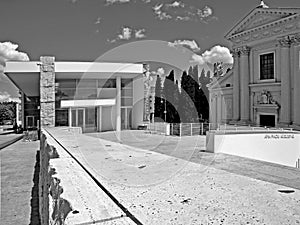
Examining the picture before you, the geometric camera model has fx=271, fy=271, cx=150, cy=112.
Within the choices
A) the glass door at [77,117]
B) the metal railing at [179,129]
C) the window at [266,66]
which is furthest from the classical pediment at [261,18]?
the glass door at [77,117]

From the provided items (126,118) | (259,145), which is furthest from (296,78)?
(126,118)

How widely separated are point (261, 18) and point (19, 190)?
2173 cm

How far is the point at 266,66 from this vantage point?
22969mm

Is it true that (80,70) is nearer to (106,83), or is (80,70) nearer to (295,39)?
(106,83)

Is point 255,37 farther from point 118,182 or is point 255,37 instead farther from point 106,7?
point 118,182

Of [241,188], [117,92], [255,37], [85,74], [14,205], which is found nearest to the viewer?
[241,188]

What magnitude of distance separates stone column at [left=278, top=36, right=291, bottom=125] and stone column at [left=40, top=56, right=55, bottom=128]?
17.2m

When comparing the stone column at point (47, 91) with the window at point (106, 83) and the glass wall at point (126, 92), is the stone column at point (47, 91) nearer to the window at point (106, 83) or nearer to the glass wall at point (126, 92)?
the window at point (106, 83)

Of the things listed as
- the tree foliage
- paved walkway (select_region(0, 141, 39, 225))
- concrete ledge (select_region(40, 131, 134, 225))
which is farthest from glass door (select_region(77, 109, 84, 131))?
the tree foliage

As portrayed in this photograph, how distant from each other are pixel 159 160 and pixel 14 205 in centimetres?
510

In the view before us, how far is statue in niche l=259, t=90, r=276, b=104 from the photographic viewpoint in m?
21.8

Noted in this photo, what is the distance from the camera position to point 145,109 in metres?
22.8

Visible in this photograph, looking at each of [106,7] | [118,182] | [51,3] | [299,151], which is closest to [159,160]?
[118,182]

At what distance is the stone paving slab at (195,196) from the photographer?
199 centimetres
